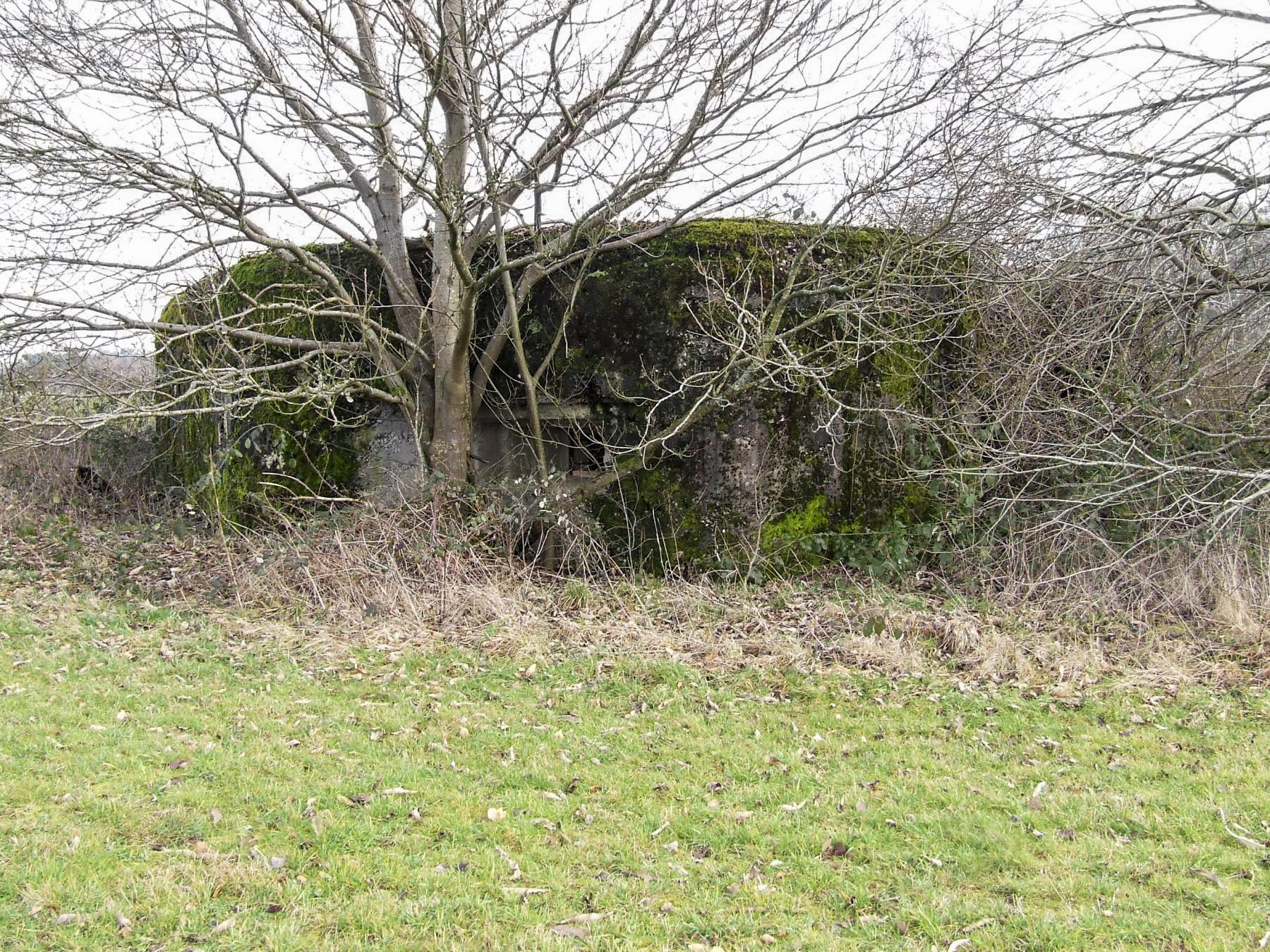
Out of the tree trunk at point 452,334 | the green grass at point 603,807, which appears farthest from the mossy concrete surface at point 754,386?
the green grass at point 603,807

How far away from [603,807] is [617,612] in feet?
11.1

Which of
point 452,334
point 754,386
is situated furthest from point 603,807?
point 452,334

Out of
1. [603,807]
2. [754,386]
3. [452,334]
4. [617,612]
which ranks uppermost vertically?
[452,334]

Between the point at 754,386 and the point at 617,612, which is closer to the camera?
the point at 617,612

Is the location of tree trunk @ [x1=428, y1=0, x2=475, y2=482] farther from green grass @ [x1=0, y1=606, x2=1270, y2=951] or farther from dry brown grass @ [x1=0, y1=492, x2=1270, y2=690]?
green grass @ [x1=0, y1=606, x2=1270, y2=951]

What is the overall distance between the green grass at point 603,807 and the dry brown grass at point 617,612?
0.38 meters

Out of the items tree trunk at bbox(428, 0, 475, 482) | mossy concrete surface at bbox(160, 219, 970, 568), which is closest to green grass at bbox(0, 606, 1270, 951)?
mossy concrete surface at bbox(160, 219, 970, 568)

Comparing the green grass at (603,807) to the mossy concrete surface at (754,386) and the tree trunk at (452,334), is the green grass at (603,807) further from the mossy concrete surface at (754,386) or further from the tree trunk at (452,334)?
the tree trunk at (452,334)

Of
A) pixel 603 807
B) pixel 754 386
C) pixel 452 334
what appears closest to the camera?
pixel 603 807

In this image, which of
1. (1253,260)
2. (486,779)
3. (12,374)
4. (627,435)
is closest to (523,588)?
(627,435)

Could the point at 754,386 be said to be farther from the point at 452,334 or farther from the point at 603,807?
the point at 603,807

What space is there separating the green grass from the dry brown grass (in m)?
0.38

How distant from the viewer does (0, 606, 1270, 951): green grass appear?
10.9 ft

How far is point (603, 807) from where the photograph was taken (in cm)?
439
